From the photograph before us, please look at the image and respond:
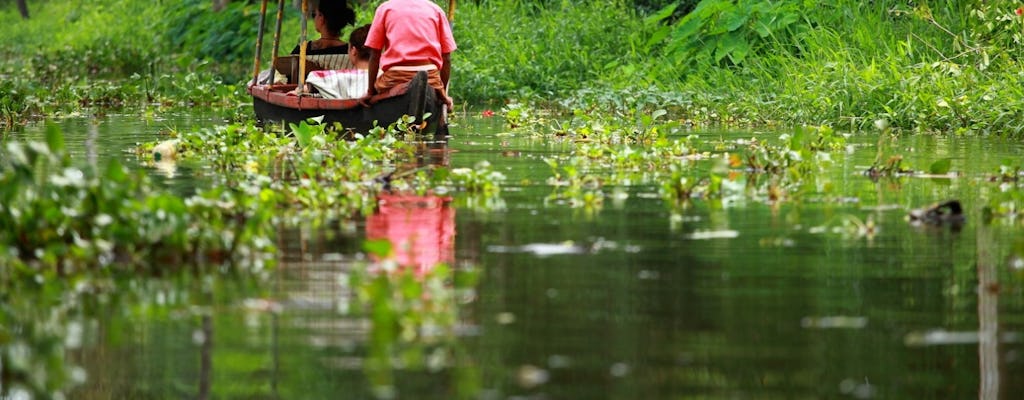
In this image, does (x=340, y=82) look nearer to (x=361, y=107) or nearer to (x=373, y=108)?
(x=361, y=107)

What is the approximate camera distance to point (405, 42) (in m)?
15.4

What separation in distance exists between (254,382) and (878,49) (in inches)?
575

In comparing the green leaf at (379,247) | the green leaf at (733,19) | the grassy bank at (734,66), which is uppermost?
the green leaf at (379,247)

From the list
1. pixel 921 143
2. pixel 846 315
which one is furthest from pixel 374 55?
pixel 846 315

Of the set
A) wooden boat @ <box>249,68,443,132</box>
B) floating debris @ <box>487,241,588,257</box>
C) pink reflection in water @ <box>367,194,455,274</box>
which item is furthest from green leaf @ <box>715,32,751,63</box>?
floating debris @ <box>487,241,588,257</box>

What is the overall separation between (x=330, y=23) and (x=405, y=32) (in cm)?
289

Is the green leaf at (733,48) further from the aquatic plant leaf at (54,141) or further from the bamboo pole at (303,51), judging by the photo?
the aquatic plant leaf at (54,141)

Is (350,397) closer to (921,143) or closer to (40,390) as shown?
(40,390)

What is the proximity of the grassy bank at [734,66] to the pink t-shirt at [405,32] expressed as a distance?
3831 millimetres

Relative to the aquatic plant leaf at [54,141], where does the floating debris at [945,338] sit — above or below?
below

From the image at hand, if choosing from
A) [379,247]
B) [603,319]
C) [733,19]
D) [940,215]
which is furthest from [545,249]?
[733,19]

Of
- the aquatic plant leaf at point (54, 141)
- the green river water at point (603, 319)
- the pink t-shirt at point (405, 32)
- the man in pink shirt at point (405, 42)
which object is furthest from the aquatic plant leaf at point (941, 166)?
the pink t-shirt at point (405, 32)

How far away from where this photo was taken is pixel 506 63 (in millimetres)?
24328

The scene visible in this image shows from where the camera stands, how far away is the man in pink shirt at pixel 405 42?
15367 mm
